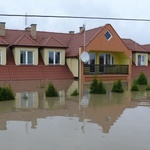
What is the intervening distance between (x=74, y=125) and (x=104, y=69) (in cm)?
1787

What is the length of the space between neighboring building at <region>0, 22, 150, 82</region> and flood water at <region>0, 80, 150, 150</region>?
39.2 feet

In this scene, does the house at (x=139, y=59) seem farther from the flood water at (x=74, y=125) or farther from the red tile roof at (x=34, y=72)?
the flood water at (x=74, y=125)

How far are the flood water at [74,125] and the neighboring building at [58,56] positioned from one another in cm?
1195

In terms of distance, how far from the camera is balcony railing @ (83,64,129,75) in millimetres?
23156

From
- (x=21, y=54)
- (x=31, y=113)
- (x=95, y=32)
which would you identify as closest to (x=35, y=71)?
(x=21, y=54)

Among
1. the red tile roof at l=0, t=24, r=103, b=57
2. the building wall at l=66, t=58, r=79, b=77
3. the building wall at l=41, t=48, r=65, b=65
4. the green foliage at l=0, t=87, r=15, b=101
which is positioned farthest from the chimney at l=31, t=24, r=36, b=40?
the green foliage at l=0, t=87, r=15, b=101

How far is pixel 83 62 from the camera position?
74.1 ft

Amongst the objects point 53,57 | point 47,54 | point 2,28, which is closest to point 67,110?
point 47,54

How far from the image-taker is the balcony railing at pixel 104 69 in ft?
76.0

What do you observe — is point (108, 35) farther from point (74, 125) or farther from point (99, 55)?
point (74, 125)

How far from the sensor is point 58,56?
24.1 meters

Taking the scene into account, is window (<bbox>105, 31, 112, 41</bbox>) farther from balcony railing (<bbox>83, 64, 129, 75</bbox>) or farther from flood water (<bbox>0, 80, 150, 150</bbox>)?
flood water (<bbox>0, 80, 150, 150</bbox>)

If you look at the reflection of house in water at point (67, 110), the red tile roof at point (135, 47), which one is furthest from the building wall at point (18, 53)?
the reflection of house in water at point (67, 110)

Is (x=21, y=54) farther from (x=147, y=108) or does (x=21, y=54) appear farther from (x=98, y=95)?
(x=147, y=108)
